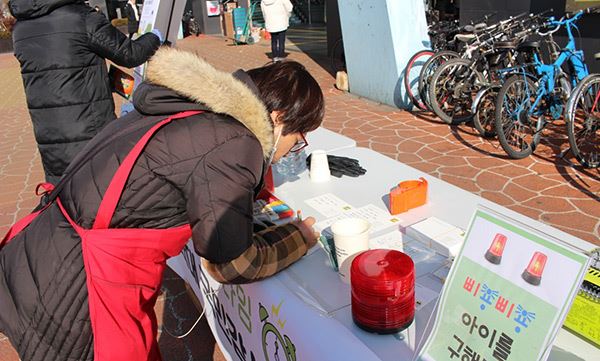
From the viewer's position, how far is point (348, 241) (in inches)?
59.7

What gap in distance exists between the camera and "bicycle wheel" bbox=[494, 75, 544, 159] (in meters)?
4.65

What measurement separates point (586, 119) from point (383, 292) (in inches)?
163

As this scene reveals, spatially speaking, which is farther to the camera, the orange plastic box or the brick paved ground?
the brick paved ground

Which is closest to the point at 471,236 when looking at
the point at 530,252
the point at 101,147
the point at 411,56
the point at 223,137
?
the point at 530,252

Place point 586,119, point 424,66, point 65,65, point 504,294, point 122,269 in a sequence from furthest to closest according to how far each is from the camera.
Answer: point 424,66, point 586,119, point 65,65, point 122,269, point 504,294

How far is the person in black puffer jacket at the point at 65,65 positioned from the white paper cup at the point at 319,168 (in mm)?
1375

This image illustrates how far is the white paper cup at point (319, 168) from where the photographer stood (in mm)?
2373

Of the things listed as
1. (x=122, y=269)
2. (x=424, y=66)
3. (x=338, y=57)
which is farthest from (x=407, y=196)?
(x=338, y=57)

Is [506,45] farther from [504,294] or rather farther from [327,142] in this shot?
[504,294]

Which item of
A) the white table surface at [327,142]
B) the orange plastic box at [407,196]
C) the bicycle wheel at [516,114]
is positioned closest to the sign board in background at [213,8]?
the bicycle wheel at [516,114]

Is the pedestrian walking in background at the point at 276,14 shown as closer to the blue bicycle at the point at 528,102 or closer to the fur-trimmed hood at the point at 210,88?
the blue bicycle at the point at 528,102

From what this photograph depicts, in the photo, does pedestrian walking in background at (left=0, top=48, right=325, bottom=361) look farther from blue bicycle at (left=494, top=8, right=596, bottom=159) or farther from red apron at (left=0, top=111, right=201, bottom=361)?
blue bicycle at (left=494, top=8, right=596, bottom=159)

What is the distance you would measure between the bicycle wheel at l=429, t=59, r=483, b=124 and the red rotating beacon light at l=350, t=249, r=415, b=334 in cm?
466

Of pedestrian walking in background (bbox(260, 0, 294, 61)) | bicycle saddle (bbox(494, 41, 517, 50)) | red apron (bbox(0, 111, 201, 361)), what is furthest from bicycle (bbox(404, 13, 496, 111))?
red apron (bbox(0, 111, 201, 361))
